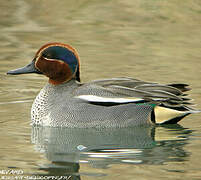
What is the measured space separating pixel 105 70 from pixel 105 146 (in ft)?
13.7

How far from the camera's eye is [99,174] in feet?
20.9

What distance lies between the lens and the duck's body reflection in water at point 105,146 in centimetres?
683

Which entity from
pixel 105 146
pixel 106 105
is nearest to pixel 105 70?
pixel 106 105

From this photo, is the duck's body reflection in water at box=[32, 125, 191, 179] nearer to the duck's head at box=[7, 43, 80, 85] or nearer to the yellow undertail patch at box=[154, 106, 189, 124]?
the yellow undertail patch at box=[154, 106, 189, 124]

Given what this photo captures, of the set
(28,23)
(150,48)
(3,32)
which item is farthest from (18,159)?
(28,23)

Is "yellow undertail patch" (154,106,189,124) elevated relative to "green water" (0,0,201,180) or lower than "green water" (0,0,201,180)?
elevated

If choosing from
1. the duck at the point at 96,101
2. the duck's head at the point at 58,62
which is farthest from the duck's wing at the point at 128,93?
the duck's head at the point at 58,62

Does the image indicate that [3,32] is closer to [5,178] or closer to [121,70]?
[121,70]

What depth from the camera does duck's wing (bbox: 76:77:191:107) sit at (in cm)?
815

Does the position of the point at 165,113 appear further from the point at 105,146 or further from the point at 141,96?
the point at 105,146

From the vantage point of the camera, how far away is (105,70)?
38.0 feet

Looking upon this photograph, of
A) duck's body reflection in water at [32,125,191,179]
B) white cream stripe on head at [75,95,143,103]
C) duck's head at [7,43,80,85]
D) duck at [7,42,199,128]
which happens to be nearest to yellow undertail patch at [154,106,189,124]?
duck at [7,42,199,128]

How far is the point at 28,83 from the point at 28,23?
228 inches

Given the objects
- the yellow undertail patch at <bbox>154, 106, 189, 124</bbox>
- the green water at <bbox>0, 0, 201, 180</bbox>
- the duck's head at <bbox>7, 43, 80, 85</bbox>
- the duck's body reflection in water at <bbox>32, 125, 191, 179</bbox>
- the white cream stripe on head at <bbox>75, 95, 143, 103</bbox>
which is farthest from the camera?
the duck's head at <bbox>7, 43, 80, 85</bbox>
